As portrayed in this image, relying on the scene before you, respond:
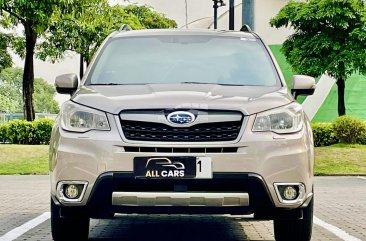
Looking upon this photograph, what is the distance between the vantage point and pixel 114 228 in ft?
28.0

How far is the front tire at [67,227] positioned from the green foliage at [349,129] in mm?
20882

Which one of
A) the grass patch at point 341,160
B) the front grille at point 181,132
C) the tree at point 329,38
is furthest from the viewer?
the tree at point 329,38

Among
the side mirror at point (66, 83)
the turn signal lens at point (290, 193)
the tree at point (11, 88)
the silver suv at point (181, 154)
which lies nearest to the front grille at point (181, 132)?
the silver suv at point (181, 154)

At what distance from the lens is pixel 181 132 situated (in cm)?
616

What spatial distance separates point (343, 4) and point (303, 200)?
25.3 meters

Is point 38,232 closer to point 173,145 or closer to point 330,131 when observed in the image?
point 173,145

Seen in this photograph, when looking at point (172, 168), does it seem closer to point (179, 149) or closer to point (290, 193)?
point (179, 149)

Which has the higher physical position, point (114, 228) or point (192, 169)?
point (192, 169)

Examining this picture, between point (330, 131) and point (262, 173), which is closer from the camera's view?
point (262, 173)

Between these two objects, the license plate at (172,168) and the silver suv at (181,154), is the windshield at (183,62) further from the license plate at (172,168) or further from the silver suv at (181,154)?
the license plate at (172,168)

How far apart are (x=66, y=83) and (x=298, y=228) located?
231 cm

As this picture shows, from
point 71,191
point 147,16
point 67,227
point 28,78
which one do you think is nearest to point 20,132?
point 28,78

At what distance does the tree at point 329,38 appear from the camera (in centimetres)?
3020

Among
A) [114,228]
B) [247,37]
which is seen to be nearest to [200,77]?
[247,37]
